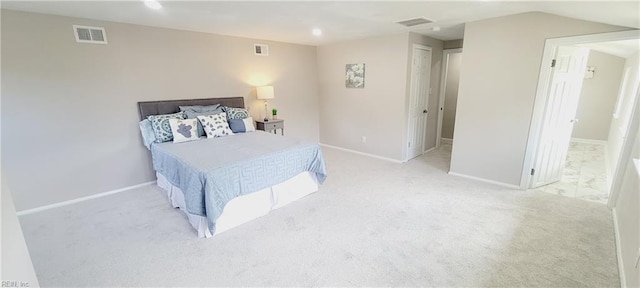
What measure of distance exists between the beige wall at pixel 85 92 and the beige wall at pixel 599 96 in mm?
7125

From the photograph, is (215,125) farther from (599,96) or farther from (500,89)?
(599,96)

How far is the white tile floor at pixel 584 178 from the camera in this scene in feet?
10.7

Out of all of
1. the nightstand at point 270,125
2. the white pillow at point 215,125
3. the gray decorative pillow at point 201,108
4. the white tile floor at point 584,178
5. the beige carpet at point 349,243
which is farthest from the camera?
the nightstand at point 270,125

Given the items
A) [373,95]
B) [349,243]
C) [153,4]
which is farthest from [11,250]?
[373,95]

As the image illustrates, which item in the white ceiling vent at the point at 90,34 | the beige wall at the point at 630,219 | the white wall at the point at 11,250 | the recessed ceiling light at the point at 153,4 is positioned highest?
the recessed ceiling light at the point at 153,4

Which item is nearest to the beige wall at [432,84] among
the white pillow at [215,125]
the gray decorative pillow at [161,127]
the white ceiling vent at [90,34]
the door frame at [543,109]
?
the door frame at [543,109]

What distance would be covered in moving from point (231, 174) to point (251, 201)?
1.34ft

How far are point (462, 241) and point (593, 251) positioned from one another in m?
1.00

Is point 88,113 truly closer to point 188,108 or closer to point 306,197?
point 188,108

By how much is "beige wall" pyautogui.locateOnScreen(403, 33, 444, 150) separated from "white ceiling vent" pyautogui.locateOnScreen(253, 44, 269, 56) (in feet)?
8.07

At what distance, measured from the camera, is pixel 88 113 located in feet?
10.7

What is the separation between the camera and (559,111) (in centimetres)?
334

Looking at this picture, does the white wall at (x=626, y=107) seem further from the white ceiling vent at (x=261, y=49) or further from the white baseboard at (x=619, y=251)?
the white ceiling vent at (x=261, y=49)

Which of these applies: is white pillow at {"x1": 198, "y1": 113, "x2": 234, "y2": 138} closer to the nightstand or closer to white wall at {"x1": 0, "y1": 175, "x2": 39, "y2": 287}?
the nightstand
